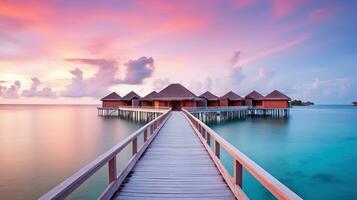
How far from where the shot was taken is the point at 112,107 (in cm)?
5150

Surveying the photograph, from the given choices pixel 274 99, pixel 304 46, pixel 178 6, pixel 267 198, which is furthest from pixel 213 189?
pixel 274 99

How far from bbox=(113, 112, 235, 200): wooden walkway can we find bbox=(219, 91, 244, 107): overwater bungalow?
43.9 m

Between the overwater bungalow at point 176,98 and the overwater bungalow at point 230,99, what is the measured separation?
1312cm

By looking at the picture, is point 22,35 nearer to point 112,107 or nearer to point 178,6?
point 178,6

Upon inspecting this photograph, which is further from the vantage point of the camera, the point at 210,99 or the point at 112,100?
the point at 112,100

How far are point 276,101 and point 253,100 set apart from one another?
595cm

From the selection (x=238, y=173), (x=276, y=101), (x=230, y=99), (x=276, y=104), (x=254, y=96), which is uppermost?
(x=254, y=96)

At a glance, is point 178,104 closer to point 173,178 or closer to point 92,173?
point 173,178

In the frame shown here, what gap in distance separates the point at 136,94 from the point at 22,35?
112ft

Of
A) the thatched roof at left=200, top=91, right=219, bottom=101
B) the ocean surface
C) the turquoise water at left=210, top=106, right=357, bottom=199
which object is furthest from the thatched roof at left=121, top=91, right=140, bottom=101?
the turquoise water at left=210, top=106, right=357, bottom=199

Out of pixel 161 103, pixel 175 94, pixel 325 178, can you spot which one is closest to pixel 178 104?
pixel 175 94

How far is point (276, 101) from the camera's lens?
45.9 m

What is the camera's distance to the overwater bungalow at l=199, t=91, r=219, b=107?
147 feet

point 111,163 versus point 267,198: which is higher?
→ point 111,163
